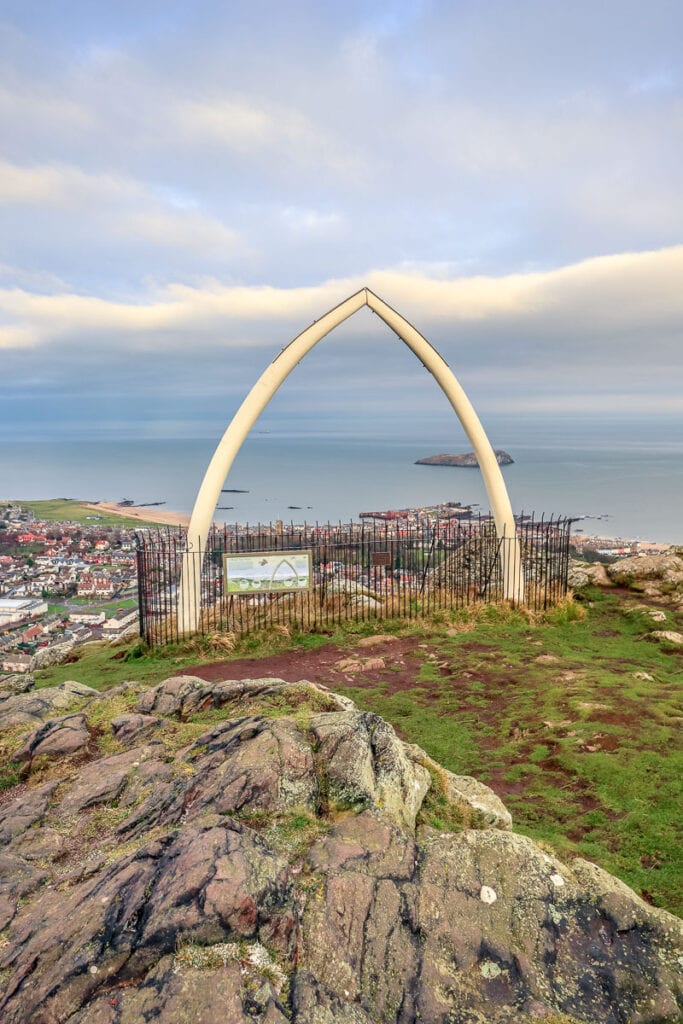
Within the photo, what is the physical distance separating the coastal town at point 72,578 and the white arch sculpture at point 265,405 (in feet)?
5.17

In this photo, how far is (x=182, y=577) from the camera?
49.8 feet

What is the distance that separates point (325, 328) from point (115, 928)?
50.8 ft

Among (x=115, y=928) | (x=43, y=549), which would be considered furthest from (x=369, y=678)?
(x=43, y=549)

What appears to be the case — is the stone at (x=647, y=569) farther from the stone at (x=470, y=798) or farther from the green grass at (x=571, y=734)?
the stone at (x=470, y=798)

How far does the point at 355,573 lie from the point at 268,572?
4065 mm

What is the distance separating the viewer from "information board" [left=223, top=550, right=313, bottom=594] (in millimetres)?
15516

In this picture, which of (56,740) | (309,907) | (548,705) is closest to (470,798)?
(309,907)

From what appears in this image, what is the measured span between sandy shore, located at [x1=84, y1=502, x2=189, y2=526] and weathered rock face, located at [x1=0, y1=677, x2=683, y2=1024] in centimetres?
4543

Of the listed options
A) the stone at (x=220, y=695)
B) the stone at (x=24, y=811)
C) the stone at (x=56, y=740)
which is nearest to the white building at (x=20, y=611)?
the stone at (x=220, y=695)

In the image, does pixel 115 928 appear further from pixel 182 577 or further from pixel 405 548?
pixel 405 548

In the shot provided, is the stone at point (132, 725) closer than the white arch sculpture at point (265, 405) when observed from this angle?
Yes

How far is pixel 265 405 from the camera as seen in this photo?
647 inches

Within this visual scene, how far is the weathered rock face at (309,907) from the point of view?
10.8 ft

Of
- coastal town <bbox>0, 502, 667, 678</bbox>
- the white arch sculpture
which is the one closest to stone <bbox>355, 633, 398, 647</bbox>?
coastal town <bbox>0, 502, 667, 678</bbox>
